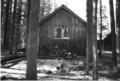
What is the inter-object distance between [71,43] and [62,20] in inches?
119

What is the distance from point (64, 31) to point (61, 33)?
0.47 m

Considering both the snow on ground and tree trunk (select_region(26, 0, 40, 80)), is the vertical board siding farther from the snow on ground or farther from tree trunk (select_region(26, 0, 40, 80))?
tree trunk (select_region(26, 0, 40, 80))

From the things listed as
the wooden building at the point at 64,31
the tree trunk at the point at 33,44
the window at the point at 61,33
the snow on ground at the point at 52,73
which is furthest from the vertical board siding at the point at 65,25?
the tree trunk at the point at 33,44

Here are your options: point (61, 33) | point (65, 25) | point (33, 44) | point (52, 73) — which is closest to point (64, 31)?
point (61, 33)

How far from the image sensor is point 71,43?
20656 mm

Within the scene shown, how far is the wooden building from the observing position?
2048cm

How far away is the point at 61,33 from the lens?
21.0 metres

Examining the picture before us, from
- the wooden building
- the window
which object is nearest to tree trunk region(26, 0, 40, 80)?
the wooden building

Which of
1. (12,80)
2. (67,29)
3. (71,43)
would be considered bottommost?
(12,80)

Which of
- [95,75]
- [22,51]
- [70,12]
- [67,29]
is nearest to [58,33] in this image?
[67,29]

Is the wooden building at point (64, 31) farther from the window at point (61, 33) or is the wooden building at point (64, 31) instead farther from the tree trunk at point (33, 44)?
the tree trunk at point (33, 44)

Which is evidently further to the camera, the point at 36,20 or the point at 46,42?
the point at 46,42

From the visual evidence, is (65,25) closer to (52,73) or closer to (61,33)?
(61,33)

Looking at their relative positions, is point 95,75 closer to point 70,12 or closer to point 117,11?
point 117,11
